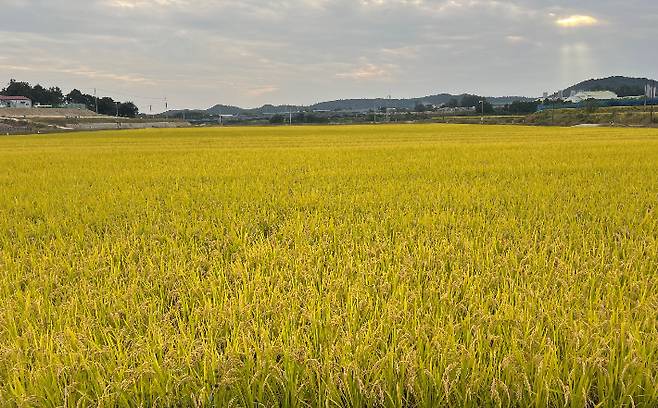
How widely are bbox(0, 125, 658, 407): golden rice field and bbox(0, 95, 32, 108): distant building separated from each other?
11920cm

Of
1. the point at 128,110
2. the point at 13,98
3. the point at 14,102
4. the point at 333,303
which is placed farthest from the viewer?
the point at 128,110

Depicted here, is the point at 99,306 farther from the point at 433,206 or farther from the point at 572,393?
the point at 433,206

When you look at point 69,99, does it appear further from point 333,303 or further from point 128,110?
point 333,303

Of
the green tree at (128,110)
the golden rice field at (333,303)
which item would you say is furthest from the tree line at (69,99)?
the golden rice field at (333,303)

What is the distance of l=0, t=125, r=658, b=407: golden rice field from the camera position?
1657 mm

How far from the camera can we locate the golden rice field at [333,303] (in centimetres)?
166

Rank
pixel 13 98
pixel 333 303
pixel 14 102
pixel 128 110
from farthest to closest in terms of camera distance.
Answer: pixel 128 110, pixel 13 98, pixel 14 102, pixel 333 303

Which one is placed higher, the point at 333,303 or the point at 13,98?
the point at 13,98

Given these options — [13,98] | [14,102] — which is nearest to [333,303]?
[14,102]

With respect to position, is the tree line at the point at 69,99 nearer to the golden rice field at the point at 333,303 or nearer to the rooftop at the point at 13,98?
the rooftop at the point at 13,98

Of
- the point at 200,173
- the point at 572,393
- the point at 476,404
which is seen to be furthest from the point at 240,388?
the point at 200,173

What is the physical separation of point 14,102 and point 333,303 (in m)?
126

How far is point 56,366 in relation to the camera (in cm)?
175

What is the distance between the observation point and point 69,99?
119 m
